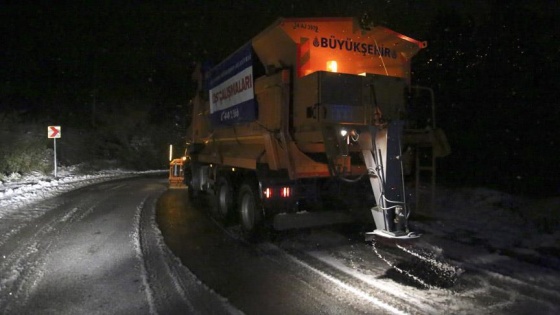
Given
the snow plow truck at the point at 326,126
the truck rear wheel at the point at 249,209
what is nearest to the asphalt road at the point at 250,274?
the truck rear wheel at the point at 249,209

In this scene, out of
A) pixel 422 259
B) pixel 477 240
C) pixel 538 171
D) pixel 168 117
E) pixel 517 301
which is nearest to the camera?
pixel 517 301

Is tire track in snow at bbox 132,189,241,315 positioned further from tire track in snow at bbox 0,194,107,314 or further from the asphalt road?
tire track in snow at bbox 0,194,107,314

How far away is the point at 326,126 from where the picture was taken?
6.46 m

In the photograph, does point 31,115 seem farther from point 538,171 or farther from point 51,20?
point 538,171

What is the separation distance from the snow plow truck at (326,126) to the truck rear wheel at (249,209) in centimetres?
2

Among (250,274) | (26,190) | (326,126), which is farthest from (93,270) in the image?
(26,190)

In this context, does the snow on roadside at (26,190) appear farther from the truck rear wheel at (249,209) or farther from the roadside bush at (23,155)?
the truck rear wheel at (249,209)

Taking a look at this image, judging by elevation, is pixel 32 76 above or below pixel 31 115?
above

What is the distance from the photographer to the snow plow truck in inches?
256

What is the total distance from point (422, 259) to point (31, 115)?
3085 centimetres

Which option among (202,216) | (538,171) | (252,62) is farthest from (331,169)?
(538,171)

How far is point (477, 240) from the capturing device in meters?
7.59

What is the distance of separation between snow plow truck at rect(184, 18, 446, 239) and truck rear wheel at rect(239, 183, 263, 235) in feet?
0.06

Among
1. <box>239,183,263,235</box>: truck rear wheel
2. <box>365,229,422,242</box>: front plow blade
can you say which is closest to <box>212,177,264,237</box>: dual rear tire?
<box>239,183,263,235</box>: truck rear wheel
